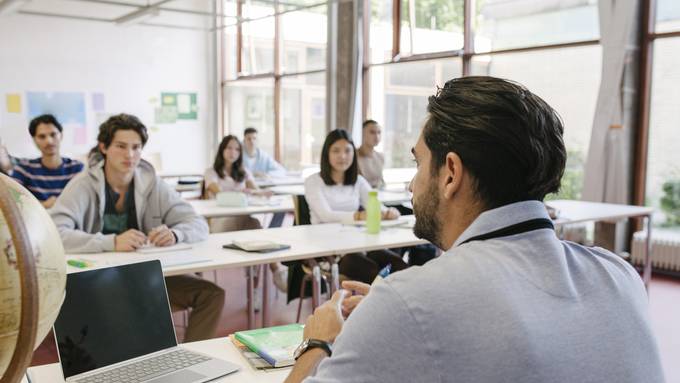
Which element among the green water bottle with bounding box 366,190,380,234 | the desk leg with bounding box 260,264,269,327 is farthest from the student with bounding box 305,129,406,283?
the desk leg with bounding box 260,264,269,327

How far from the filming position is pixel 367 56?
8.05 metres

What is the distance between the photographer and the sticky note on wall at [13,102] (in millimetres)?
8891

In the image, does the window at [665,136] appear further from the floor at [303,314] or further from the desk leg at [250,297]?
the desk leg at [250,297]

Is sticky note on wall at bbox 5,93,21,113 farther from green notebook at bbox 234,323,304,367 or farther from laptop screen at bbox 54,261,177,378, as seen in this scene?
green notebook at bbox 234,323,304,367

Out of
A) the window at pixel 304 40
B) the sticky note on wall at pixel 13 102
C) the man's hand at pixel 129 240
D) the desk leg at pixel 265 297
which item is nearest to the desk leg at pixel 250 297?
the desk leg at pixel 265 297

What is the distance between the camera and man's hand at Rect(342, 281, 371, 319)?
51.2 inches

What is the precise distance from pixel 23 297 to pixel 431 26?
6914 mm

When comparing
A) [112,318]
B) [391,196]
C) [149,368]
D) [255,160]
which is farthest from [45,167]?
[149,368]

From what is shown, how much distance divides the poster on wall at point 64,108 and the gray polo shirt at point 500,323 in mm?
9267

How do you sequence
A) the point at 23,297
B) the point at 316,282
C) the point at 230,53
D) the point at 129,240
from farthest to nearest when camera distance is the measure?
1. the point at 230,53
2. the point at 316,282
3. the point at 129,240
4. the point at 23,297

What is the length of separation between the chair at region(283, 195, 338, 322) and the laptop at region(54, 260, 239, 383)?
1700mm

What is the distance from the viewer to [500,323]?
0.84 meters

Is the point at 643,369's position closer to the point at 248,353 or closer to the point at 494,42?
the point at 248,353

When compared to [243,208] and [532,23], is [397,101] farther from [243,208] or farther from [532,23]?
[243,208]
